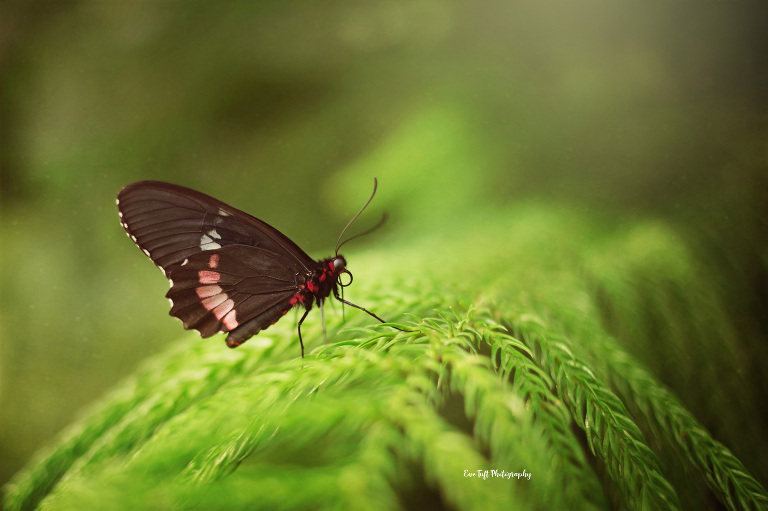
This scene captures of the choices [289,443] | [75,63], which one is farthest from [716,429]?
[75,63]

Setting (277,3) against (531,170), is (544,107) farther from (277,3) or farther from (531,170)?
(277,3)

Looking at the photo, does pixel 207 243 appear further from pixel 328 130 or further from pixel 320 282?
pixel 328 130

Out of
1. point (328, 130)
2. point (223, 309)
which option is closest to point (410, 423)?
point (223, 309)

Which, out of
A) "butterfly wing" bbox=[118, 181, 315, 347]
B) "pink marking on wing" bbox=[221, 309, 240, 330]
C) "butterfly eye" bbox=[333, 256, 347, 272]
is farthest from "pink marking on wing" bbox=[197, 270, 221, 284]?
"butterfly eye" bbox=[333, 256, 347, 272]

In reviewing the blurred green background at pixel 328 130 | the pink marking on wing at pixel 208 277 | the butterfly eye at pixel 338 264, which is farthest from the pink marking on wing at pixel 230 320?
the blurred green background at pixel 328 130

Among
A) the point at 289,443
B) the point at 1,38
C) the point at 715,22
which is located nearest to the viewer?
the point at 289,443

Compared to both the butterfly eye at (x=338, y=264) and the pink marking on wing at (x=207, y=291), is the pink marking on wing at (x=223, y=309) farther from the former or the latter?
the butterfly eye at (x=338, y=264)
